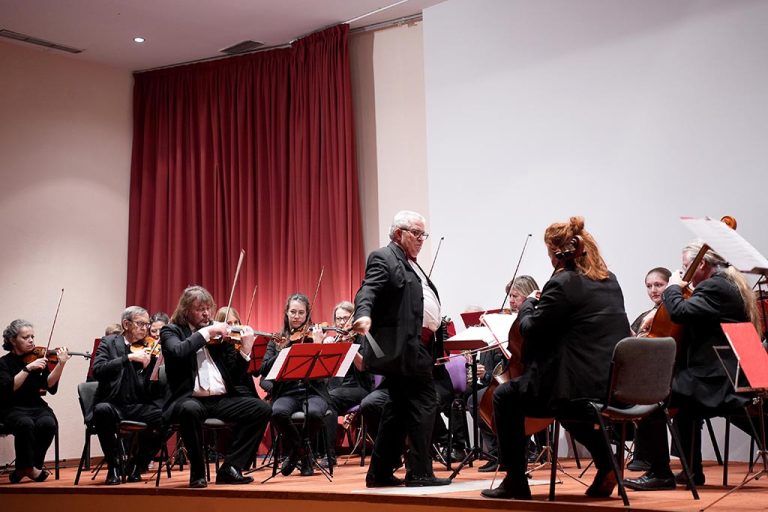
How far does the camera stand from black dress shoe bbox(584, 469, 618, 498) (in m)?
3.87

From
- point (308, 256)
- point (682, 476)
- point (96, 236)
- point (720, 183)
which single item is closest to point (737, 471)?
point (682, 476)

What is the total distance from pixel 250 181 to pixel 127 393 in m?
3.36

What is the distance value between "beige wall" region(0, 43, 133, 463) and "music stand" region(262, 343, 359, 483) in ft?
13.6

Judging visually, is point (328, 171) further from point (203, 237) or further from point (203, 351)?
point (203, 351)

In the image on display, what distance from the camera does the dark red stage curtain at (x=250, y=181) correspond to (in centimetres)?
827

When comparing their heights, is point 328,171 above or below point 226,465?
above

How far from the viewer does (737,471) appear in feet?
17.4

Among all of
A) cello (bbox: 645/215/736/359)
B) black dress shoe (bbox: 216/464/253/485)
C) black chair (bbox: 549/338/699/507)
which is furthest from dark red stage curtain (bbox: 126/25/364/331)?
black chair (bbox: 549/338/699/507)

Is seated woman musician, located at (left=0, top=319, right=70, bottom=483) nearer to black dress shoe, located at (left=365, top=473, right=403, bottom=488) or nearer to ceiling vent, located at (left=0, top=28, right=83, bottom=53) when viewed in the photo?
black dress shoe, located at (left=365, top=473, right=403, bottom=488)

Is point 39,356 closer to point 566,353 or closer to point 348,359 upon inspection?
point 348,359

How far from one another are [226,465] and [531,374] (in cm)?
214

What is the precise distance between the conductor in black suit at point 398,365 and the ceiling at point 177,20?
3.94 m

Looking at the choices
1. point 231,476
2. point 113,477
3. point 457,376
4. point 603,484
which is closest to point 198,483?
point 231,476

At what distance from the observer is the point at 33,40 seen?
8570mm
